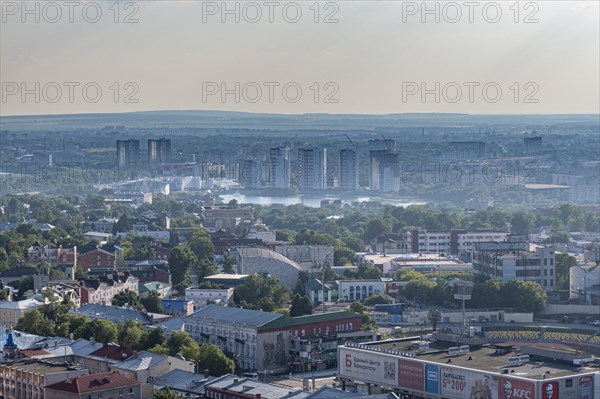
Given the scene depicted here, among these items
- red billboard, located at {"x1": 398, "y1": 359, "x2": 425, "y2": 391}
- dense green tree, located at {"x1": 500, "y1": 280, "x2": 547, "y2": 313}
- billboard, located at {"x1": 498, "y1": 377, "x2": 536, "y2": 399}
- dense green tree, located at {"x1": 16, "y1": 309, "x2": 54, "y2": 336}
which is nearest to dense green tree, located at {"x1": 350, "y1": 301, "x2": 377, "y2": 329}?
dense green tree, located at {"x1": 500, "y1": 280, "x2": 547, "y2": 313}

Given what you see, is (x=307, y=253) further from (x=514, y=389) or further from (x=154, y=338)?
(x=514, y=389)

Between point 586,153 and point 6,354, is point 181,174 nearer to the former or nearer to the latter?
point 586,153

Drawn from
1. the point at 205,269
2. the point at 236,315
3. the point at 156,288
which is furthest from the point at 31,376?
the point at 205,269

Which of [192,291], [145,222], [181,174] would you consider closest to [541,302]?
[192,291]

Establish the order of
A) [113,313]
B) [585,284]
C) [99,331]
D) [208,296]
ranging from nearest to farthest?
[99,331]
[113,313]
[208,296]
[585,284]

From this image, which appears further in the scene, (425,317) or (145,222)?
(145,222)

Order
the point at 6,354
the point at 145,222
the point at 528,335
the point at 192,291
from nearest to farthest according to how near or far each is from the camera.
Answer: the point at 6,354, the point at 528,335, the point at 192,291, the point at 145,222
